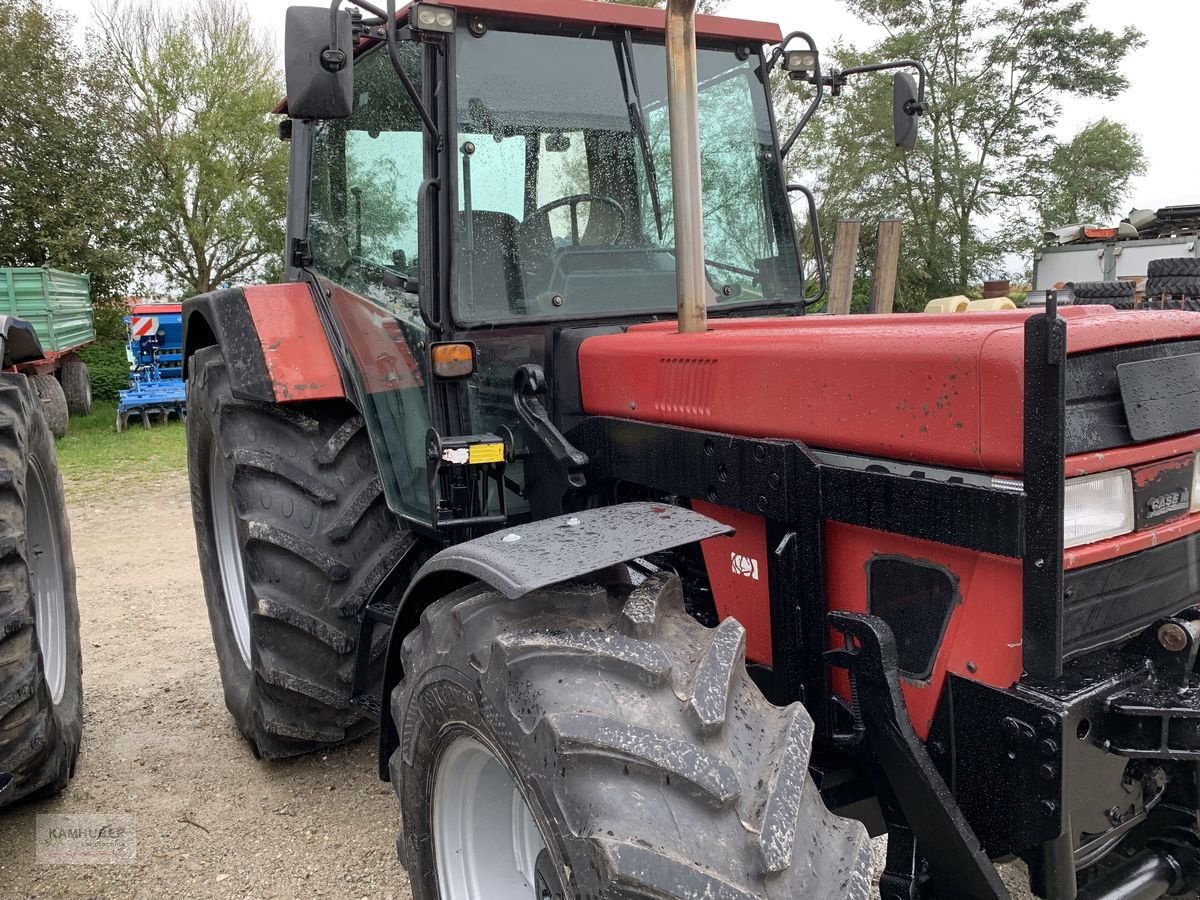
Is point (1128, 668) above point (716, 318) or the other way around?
the other way around

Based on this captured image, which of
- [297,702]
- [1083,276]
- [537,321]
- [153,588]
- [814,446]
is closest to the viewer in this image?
[814,446]

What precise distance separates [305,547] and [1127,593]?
7.06 ft

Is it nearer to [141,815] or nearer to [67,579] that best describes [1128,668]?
[141,815]

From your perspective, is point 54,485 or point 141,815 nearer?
point 141,815

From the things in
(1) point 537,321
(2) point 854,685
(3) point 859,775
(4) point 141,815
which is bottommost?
(4) point 141,815

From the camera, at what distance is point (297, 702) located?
311 centimetres

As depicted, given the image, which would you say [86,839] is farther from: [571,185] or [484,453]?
[571,185]

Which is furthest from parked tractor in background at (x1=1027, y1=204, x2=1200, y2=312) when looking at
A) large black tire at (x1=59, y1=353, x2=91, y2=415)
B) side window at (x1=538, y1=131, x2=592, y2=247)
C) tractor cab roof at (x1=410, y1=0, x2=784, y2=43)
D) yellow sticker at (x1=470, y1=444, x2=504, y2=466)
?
large black tire at (x1=59, y1=353, x2=91, y2=415)

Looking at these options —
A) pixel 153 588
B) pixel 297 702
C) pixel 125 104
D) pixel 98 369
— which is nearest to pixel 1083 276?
pixel 153 588

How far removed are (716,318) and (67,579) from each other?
2583 mm

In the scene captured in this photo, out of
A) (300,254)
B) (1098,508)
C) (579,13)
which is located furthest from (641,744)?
(300,254)

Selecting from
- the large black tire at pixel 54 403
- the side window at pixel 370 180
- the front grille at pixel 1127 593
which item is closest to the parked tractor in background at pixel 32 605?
the side window at pixel 370 180

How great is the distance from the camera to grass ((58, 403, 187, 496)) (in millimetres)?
9492

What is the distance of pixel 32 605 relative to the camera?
9.59 feet
